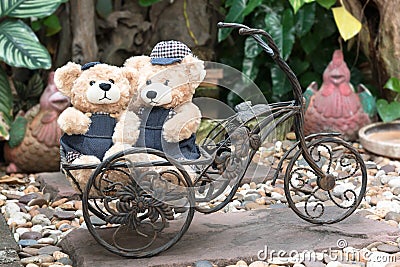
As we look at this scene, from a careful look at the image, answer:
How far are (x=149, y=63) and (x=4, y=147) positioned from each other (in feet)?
5.26

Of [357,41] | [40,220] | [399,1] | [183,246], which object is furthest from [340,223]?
[357,41]

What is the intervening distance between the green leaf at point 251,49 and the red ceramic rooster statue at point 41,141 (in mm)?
1218

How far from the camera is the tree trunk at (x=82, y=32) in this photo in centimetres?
407

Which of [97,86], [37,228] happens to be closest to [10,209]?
[37,228]

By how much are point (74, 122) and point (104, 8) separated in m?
2.10

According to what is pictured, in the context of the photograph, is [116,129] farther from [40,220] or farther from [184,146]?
[40,220]

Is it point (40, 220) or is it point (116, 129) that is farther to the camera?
point (40, 220)

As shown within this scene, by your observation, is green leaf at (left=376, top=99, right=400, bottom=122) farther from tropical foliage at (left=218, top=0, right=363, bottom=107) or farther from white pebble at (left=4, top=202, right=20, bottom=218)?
white pebble at (left=4, top=202, right=20, bottom=218)

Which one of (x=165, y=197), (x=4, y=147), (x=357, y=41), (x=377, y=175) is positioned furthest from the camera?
(x=357, y=41)

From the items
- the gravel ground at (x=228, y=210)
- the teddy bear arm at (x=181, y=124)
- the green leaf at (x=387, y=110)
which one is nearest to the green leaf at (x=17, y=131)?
the gravel ground at (x=228, y=210)

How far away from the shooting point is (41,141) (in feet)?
11.8

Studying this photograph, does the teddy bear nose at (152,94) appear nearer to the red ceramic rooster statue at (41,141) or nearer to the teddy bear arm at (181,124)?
the teddy bear arm at (181,124)

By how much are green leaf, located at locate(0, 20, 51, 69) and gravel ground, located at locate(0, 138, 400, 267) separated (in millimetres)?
571

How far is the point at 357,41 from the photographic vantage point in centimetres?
446
